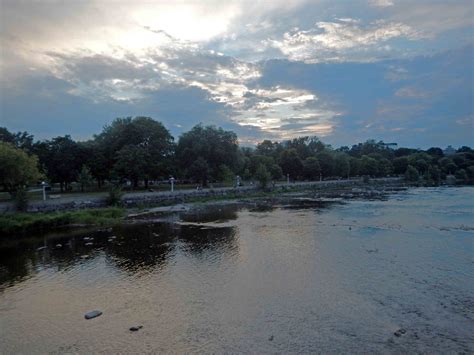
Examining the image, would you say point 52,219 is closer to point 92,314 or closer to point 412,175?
point 92,314

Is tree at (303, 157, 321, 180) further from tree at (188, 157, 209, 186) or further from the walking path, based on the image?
tree at (188, 157, 209, 186)

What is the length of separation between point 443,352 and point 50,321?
45.7 feet

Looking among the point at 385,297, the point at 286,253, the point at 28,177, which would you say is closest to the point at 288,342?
the point at 385,297

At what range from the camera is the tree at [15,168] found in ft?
126

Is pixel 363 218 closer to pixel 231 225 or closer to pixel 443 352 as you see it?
pixel 231 225

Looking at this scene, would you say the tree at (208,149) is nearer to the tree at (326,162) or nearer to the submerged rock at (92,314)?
the tree at (326,162)

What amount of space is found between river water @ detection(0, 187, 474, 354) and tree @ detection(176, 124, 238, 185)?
4036cm

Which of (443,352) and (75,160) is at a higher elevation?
(75,160)

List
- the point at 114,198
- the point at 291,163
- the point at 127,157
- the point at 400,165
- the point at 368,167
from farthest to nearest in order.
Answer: the point at 400,165
the point at 368,167
the point at 291,163
the point at 127,157
the point at 114,198

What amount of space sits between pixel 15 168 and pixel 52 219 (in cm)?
694

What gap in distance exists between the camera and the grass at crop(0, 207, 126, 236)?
112ft

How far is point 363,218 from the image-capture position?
1623 inches

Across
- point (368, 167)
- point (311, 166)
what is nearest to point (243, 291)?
point (311, 166)

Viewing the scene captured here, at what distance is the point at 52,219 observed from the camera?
37.1 m
